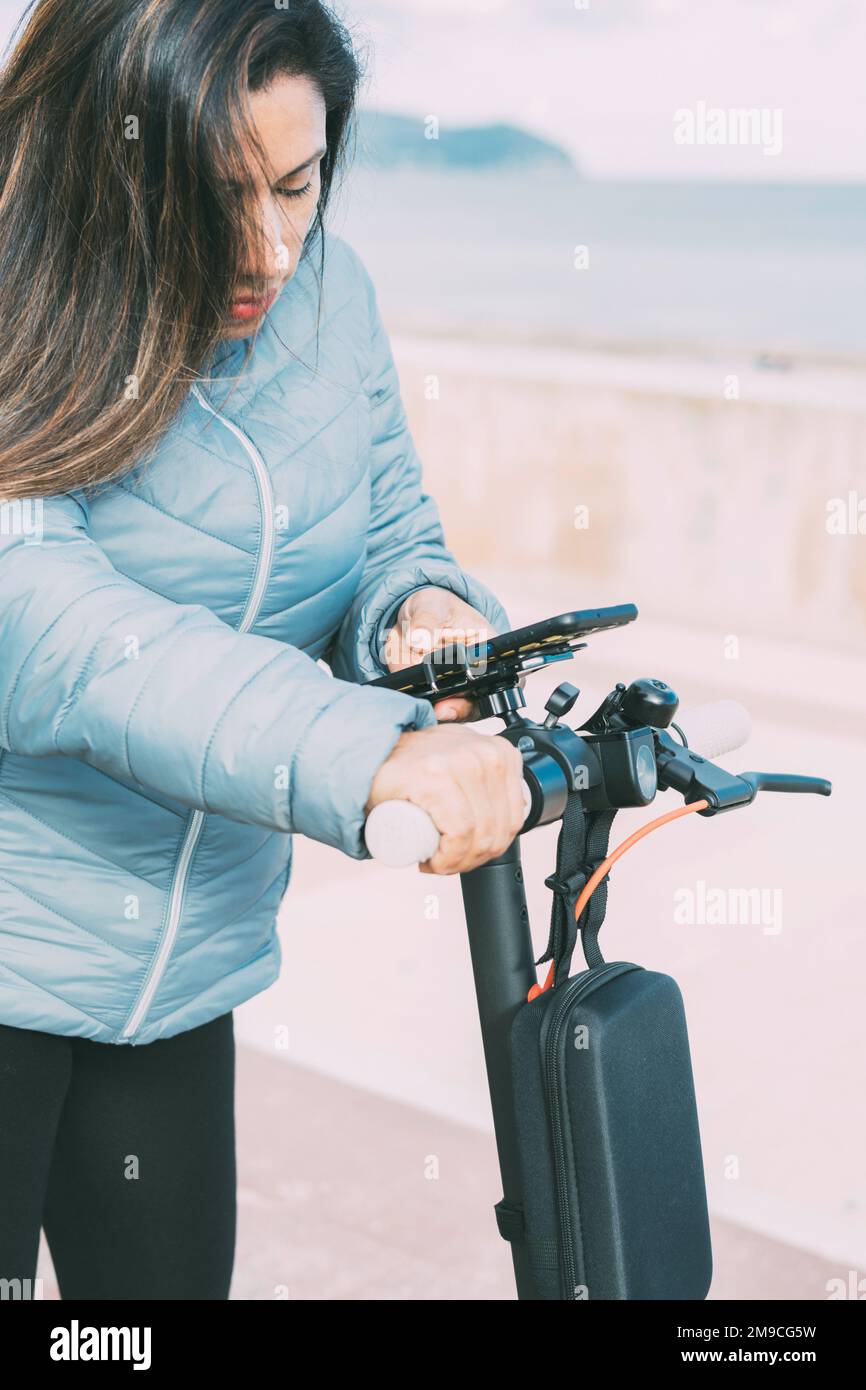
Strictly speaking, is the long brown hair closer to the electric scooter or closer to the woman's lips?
the woman's lips

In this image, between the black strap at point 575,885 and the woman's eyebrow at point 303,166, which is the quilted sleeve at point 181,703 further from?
the woman's eyebrow at point 303,166

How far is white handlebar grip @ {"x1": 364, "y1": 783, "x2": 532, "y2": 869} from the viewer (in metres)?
1.13

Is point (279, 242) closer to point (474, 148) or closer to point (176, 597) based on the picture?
point (176, 597)

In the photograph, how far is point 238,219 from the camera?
135cm

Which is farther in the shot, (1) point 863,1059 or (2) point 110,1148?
(1) point 863,1059

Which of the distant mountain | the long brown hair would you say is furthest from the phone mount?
the distant mountain

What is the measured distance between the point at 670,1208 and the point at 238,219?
39.2 inches

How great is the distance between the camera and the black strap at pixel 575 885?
1419 mm

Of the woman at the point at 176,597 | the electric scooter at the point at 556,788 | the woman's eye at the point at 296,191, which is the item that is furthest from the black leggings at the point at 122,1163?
the woman's eye at the point at 296,191

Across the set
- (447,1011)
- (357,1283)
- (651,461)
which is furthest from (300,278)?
(651,461)

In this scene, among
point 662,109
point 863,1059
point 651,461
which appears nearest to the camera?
point 863,1059

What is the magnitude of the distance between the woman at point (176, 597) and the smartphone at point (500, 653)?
6 cm
